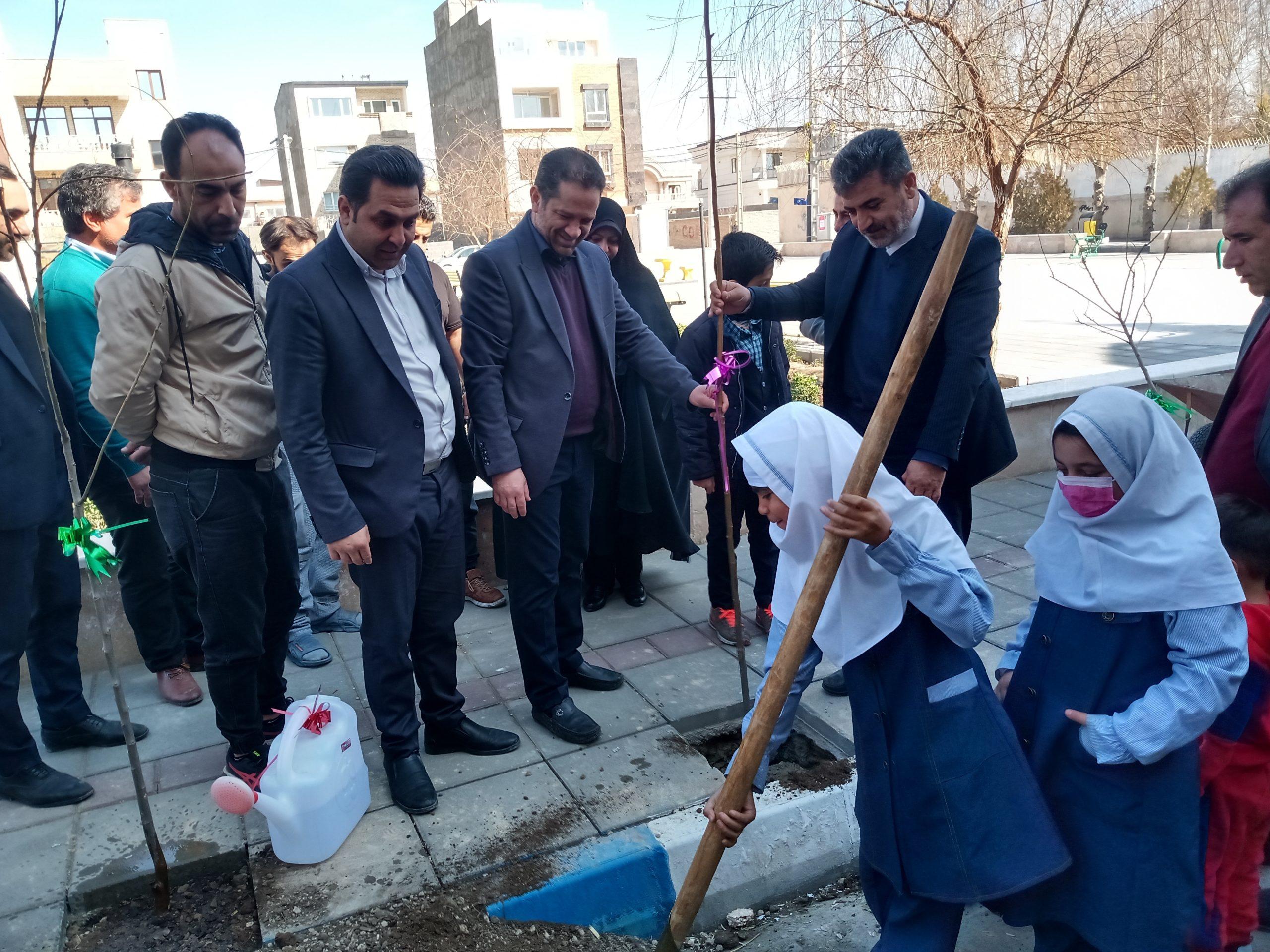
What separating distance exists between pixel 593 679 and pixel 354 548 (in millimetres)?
1380

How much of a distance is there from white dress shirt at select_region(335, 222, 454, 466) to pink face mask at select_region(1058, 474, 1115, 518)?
1.85 m

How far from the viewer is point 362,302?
2.72 meters

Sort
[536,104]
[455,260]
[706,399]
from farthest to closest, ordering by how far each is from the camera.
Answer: [536,104], [455,260], [706,399]

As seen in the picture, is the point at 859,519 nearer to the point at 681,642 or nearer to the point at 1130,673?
the point at 1130,673

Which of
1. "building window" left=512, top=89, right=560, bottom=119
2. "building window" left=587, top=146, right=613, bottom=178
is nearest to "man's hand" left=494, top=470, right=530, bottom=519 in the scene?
"building window" left=587, top=146, right=613, bottom=178

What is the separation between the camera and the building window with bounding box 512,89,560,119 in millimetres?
46844

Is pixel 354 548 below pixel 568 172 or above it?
below

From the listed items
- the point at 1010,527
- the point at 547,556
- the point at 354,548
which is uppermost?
the point at 354,548

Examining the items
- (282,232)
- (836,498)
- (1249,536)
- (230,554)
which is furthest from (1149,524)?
(282,232)

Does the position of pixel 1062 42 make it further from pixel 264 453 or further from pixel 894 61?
pixel 264 453

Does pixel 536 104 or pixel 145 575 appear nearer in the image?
pixel 145 575

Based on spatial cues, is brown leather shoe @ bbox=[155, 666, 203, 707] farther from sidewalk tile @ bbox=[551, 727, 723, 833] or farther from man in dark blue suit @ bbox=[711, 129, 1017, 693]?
man in dark blue suit @ bbox=[711, 129, 1017, 693]

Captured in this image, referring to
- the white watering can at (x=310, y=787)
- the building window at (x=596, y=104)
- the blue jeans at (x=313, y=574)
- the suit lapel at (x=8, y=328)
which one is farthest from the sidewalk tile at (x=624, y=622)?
the building window at (x=596, y=104)

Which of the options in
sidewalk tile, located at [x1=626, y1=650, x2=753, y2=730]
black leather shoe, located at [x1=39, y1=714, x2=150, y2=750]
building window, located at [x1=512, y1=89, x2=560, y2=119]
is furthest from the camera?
building window, located at [x1=512, y1=89, x2=560, y2=119]
